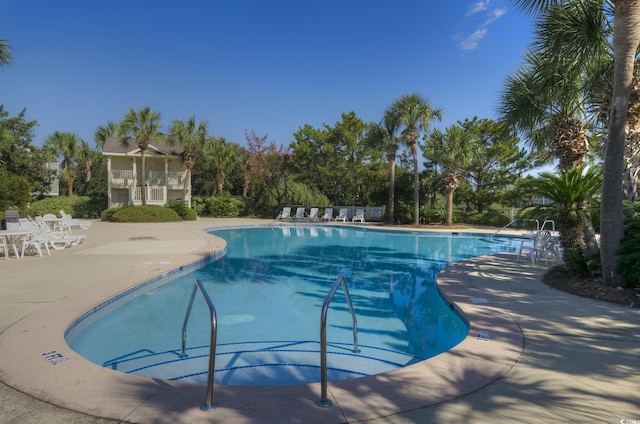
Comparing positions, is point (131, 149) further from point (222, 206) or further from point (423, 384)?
point (423, 384)

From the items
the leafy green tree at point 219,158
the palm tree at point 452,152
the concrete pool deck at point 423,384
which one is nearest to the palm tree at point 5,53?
the concrete pool deck at point 423,384

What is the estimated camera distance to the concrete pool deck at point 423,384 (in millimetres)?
2447

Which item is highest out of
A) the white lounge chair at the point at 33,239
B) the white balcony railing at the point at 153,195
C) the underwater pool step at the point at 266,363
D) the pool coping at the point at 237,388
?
the white balcony railing at the point at 153,195

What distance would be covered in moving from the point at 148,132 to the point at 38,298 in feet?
71.9

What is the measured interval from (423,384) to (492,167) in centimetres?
2614

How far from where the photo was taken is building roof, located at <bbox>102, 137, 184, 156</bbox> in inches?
1094

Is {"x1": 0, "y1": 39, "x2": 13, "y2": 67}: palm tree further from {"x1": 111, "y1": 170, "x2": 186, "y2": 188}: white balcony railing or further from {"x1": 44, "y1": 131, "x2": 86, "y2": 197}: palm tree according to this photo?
{"x1": 44, "y1": 131, "x2": 86, "y2": 197}: palm tree

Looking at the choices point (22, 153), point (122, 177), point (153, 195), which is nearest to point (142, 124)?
point (153, 195)

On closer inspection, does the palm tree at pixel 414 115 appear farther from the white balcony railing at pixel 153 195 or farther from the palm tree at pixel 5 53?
the white balcony railing at pixel 153 195

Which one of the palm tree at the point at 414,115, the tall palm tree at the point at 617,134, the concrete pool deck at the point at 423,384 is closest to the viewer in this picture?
the concrete pool deck at the point at 423,384

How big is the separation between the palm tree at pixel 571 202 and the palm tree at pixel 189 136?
23.7 meters

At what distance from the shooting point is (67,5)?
14.3m

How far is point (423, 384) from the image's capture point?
114 inches

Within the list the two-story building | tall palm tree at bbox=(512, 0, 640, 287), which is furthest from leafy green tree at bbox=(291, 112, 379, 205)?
tall palm tree at bbox=(512, 0, 640, 287)
